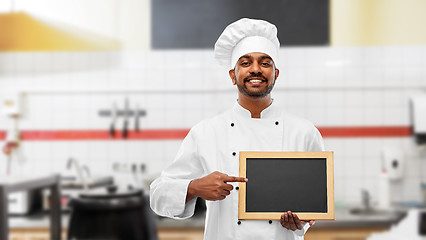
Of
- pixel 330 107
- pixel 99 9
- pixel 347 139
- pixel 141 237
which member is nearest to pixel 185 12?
pixel 99 9

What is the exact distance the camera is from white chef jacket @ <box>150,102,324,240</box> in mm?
954

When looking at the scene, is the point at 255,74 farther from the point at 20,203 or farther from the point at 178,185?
the point at 20,203

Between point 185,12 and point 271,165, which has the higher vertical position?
point 185,12

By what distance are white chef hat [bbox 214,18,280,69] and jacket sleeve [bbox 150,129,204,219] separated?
0.21m

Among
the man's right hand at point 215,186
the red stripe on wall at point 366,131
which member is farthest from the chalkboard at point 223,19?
the man's right hand at point 215,186

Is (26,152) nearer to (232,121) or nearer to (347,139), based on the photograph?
(347,139)

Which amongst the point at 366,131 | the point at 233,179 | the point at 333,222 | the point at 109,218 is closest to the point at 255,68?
the point at 233,179

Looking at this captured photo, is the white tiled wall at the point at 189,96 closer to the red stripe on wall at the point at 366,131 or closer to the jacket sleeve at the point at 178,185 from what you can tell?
the red stripe on wall at the point at 366,131

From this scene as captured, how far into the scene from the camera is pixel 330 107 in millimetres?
2867

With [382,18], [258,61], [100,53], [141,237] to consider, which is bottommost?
[141,237]

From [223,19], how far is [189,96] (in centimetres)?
54

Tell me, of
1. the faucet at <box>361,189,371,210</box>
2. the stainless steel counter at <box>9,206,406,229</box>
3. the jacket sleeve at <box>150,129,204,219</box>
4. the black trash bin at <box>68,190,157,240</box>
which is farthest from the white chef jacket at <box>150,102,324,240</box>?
the faucet at <box>361,189,371,210</box>

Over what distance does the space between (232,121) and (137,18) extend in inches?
84.8

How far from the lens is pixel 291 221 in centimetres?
90
